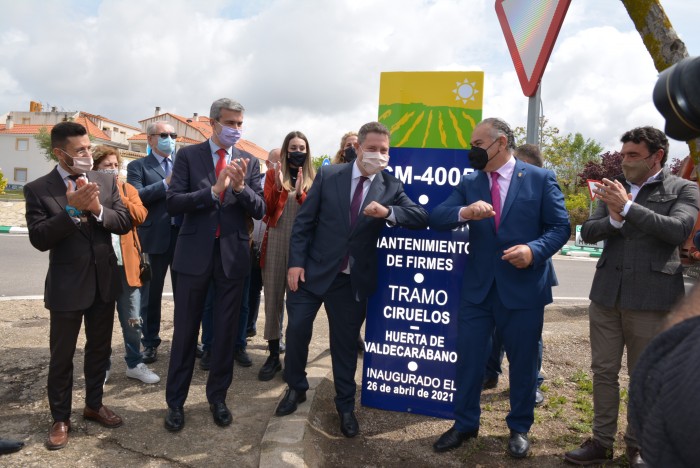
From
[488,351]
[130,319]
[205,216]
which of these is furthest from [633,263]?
[130,319]

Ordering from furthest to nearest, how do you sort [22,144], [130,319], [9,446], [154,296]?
[22,144]
[154,296]
[130,319]
[9,446]

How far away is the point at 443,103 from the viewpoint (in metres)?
4.16

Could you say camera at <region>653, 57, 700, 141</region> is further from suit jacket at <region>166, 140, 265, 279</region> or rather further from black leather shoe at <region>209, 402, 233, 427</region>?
black leather shoe at <region>209, 402, 233, 427</region>

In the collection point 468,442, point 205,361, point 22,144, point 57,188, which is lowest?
point 468,442

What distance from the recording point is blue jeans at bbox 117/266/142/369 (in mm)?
4434

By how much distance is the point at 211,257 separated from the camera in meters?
3.79

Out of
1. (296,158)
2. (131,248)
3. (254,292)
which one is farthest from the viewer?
(254,292)

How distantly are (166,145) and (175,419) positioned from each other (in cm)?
257

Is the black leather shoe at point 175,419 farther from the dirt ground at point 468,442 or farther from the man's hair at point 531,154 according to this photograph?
the man's hair at point 531,154

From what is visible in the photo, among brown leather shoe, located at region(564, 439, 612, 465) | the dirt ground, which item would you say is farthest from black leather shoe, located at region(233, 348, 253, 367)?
brown leather shoe, located at region(564, 439, 612, 465)

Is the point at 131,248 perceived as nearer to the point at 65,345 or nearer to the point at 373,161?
the point at 65,345

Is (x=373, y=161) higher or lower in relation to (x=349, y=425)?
higher

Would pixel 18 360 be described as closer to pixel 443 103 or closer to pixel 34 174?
pixel 443 103

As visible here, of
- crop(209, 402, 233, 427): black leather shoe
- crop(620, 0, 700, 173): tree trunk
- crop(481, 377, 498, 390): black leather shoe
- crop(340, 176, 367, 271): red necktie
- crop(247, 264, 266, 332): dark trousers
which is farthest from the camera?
crop(247, 264, 266, 332): dark trousers
